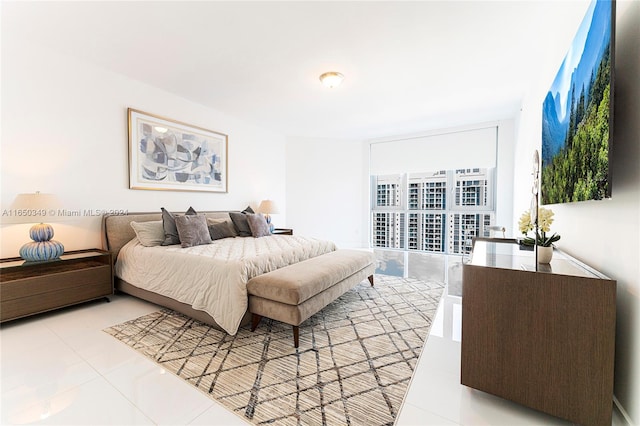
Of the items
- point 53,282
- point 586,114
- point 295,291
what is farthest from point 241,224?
point 586,114

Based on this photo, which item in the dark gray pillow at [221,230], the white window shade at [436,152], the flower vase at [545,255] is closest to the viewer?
the flower vase at [545,255]

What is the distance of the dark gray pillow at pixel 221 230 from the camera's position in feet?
12.0

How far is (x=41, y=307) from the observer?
240cm

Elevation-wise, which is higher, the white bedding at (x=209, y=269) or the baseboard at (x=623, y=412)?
the white bedding at (x=209, y=269)

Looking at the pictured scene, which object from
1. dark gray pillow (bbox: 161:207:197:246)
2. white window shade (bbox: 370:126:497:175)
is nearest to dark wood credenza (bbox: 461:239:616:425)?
dark gray pillow (bbox: 161:207:197:246)

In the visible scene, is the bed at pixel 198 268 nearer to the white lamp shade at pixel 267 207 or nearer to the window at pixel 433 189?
the white lamp shade at pixel 267 207

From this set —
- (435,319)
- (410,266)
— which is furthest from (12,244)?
(410,266)

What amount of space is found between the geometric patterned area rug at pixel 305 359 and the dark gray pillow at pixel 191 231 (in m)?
0.79

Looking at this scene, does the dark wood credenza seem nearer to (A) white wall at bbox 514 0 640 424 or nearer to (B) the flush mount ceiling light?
(A) white wall at bbox 514 0 640 424

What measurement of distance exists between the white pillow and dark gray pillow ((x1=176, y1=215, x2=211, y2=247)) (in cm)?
29

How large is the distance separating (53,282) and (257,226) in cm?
224

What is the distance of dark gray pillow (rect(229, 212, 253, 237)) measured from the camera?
405 cm

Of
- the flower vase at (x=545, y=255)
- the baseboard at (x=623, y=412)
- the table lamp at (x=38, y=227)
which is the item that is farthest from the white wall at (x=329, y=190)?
the baseboard at (x=623, y=412)

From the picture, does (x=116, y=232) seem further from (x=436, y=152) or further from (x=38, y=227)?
(x=436, y=152)
